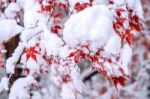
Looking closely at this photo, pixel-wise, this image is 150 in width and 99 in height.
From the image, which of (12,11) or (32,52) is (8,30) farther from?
(12,11)

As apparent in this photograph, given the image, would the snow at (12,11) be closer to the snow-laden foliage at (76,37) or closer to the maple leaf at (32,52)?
the snow-laden foliage at (76,37)

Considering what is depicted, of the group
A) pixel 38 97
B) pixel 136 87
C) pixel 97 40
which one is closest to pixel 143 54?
pixel 136 87

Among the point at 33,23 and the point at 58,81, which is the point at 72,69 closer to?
the point at 58,81

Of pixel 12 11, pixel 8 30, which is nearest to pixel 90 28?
pixel 8 30

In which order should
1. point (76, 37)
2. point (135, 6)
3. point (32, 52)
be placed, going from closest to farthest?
point (76, 37)
point (135, 6)
point (32, 52)

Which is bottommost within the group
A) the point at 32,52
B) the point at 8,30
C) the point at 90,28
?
the point at 32,52

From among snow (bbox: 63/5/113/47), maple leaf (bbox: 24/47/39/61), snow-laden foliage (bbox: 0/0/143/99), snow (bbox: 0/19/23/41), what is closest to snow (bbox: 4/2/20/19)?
snow-laden foliage (bbox: 0/0/143/99)

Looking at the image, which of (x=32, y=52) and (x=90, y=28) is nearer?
(x=90, y=28)

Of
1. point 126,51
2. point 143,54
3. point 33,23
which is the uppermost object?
point 33,23

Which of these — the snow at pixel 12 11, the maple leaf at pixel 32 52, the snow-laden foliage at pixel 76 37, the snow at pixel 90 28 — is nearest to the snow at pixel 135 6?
the snow-laden foliage at pixel 76 37
